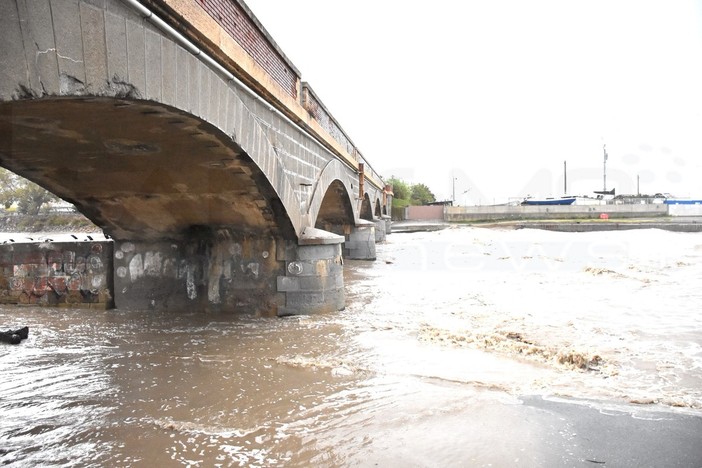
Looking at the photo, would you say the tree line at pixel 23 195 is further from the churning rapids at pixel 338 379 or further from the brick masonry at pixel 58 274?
the churning rapids at pixel 338 379

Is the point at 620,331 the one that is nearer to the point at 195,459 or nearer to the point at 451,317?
the point at 451,317

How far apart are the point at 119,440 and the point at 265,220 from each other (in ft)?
14.0

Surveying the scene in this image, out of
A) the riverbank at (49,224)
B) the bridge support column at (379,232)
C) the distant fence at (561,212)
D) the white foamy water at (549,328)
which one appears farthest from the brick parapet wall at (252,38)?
the distant fence at (561,212)

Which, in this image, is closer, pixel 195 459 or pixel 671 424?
pixel 195 459

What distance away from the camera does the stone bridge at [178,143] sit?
116 inches

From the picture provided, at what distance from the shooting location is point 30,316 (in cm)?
786

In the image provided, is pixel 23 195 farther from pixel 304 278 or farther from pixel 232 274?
pixel 304 278

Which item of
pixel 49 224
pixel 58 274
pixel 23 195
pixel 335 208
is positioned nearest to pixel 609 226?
pixel 335 208

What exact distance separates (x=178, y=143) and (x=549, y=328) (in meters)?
5.46

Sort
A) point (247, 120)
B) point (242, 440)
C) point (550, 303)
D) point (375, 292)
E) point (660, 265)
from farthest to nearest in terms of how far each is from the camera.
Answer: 1. point (660, 265)
2. point (375, 292)
3. point (550, 303)
4. point (247, 120)
5. point (242, 440)

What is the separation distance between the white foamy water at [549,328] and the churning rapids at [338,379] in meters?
0.03

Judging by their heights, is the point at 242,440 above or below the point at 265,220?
below

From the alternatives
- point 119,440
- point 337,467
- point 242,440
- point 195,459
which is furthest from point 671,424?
point 119,440

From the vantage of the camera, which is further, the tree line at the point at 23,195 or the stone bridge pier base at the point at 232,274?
the tree line at the point at 23,195
